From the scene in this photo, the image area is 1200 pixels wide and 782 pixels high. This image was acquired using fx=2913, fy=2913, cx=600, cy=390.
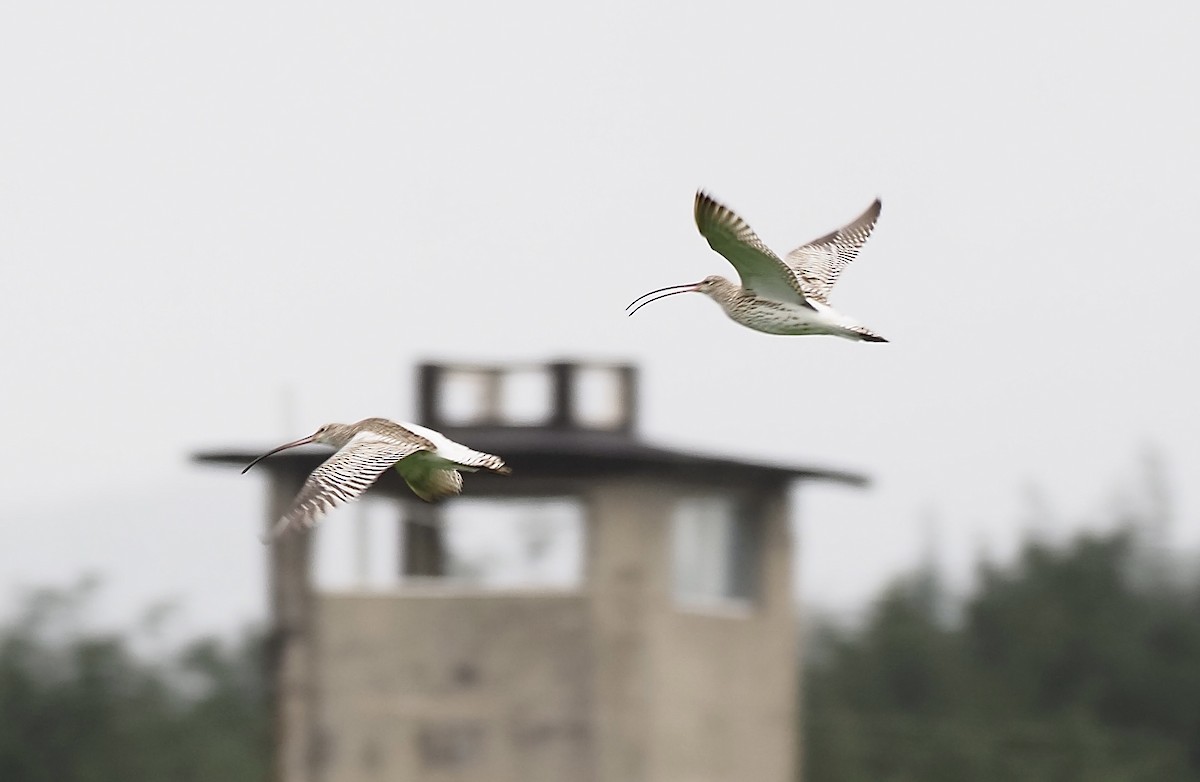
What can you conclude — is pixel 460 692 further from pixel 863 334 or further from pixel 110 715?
pixel 110 715

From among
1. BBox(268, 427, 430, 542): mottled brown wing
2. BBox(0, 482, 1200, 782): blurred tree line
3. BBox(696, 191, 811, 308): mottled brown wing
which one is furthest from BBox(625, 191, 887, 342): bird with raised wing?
BBox(0, 482, 1200, 782): blurred tree line

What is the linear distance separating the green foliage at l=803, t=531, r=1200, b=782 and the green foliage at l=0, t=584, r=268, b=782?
1451cm

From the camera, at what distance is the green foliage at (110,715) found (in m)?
70.2

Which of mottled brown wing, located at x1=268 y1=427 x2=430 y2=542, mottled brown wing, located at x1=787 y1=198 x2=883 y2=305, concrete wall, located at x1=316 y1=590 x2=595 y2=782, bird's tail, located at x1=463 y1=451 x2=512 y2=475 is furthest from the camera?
concrete wall, located at x1=316 y1=590 x2=595 y2=782

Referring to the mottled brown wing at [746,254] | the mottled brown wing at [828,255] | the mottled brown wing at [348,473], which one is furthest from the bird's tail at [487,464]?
the mottled brown wing at [828,255]

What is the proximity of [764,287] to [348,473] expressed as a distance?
2661 millimetres

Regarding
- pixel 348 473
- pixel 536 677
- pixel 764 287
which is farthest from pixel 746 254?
pixel 536 677

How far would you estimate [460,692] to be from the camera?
37344mm

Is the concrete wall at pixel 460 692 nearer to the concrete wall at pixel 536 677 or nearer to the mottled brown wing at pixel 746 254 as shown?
the concrete wall at pixel 536 677

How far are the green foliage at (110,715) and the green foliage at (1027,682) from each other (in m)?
→ 14.5

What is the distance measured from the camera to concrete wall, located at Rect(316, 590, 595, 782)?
37.1m

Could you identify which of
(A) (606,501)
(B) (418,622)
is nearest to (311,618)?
(B) (418,622)

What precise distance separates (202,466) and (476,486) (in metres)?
3.81

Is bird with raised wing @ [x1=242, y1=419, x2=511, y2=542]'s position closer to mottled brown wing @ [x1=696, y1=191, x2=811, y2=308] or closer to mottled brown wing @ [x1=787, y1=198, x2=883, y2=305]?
mottled brown wing @ [x1=696, y1=191, x2=811, y2=308]
